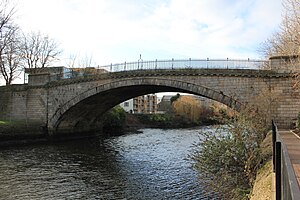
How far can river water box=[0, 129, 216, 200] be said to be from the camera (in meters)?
11.8

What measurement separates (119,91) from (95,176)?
1537 centimetres

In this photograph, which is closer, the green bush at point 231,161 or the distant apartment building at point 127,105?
the green bush at point 231,161

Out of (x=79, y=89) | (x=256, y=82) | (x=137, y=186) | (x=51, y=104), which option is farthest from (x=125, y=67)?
(x=137, y=186)

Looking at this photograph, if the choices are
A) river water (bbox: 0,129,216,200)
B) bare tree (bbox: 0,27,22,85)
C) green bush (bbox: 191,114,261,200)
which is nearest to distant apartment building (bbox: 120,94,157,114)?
bare tree (bbox: 0,27,22,85)

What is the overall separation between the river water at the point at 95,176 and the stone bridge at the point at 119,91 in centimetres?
591

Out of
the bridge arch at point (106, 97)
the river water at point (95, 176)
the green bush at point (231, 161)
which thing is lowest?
the river water at point (95, 176)

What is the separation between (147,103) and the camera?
108 m

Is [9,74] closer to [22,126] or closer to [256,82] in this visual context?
[22,126]

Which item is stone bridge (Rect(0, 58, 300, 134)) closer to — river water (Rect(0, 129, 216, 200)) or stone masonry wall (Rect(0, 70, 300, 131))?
stone masonry wall (Rect(0, 70, 300, 131))

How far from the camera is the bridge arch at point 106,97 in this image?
76.6 feet

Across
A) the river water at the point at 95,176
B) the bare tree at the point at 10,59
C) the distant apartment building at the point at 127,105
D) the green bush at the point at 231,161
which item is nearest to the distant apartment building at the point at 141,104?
the distant apartment building at the point at 127,105

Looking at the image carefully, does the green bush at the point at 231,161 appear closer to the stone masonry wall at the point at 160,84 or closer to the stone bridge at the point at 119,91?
the stone bridge at the point at 119,91

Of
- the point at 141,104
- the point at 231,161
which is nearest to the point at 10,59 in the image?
the point at 231,161

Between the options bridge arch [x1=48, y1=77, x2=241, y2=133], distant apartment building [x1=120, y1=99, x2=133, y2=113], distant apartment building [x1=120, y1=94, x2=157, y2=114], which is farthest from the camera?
distant apartment building [x1=120, y1=94, x2=157, y2=114]
